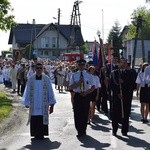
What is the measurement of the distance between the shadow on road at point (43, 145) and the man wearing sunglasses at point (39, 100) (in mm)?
377

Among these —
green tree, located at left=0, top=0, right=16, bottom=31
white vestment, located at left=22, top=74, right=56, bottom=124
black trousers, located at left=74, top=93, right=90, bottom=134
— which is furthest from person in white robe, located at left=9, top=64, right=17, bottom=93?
white vestment, located at left=22, top=74, right=56, bottom=124

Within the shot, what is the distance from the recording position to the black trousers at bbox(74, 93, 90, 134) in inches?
555

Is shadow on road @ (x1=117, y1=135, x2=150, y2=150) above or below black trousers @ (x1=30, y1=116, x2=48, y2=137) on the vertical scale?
below

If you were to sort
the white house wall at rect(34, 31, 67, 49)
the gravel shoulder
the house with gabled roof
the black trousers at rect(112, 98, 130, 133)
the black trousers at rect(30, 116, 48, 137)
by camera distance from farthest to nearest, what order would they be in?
the white house wall at rect(34, 31, 67, 49) → the house with gabled roof → the gravel shoulder → the black trousers at rect(112, 98, 130, 133) → the black trousers at rect(30, 116, 48, 137)

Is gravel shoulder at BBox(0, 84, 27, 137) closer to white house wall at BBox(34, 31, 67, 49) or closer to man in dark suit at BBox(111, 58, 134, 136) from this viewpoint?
man in dark suit at BBox(111, 58, 134, 136)

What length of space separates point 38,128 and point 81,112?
1267 millimetres

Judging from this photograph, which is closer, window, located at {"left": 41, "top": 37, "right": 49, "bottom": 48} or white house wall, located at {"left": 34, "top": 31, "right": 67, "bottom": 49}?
white house wall, located at {"left": 34, "top": 31, "right": 67, "bottom": 49}

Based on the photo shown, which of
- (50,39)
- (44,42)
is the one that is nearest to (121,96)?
(50,39)

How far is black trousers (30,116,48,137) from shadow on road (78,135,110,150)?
2.87 feet

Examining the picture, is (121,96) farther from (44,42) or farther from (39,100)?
(44,42)

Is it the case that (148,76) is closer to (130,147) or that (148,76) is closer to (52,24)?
(130,147)

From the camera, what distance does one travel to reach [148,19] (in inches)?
4242

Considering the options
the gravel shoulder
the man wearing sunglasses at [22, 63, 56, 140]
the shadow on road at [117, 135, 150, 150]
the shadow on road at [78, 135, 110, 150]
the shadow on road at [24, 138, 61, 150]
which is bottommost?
the gravel shoulder

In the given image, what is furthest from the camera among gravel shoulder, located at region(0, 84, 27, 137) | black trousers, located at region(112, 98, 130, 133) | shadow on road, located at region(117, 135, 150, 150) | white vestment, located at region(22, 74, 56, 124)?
gravel shoulder, located at region(0, 84, 27, 137)
